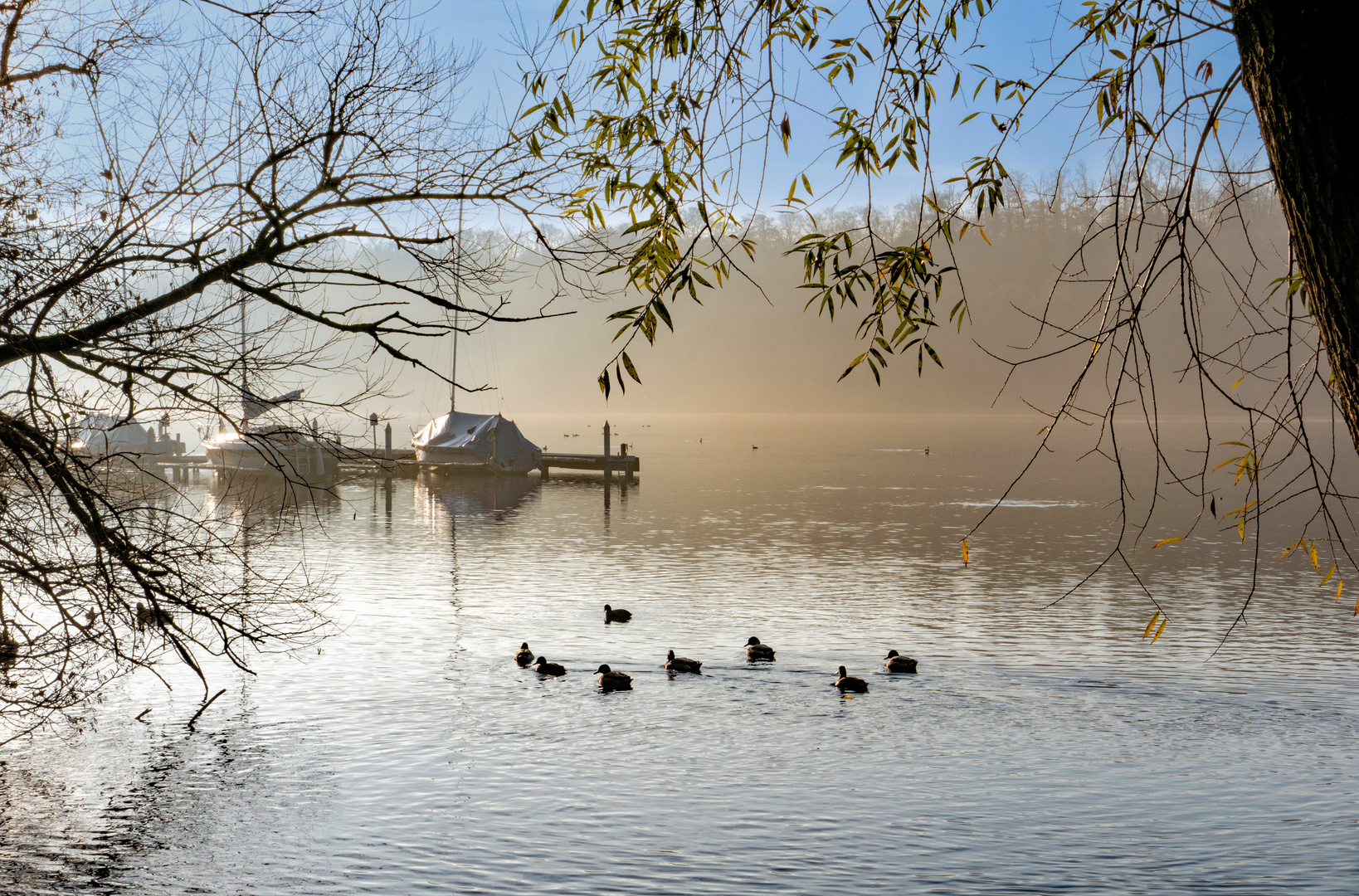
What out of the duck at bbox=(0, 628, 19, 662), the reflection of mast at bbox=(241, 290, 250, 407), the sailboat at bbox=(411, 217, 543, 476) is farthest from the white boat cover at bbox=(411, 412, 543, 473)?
the reflection of mast at bbox=(241, 290, 250, 407)

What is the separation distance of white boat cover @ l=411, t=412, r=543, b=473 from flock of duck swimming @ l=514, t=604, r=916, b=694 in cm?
3670

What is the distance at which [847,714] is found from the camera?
1261cm

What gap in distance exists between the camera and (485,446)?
53.0 meters

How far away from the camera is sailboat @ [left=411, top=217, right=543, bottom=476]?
172ft

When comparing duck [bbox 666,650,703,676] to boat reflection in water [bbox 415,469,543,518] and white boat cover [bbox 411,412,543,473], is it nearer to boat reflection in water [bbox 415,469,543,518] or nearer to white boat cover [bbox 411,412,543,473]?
boat reflection in water [bbox 415,469,543,518]

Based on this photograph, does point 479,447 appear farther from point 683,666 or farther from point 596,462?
point 683,666

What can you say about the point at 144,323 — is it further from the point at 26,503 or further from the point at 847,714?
the point at 847,714

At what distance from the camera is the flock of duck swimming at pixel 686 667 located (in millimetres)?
13617

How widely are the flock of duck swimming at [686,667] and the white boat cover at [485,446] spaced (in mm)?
36696

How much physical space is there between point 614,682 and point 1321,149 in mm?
11796

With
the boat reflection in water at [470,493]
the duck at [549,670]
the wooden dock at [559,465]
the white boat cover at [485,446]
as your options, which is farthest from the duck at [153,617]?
the white boat cover at [485,446]

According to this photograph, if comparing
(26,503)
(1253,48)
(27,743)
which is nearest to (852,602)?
(27,743)

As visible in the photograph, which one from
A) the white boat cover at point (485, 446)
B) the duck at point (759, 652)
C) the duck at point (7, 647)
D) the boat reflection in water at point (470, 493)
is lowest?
the duck at point (759, 652)

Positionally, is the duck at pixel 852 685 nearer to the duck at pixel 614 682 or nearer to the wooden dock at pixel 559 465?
the duck at pixel 614 682
